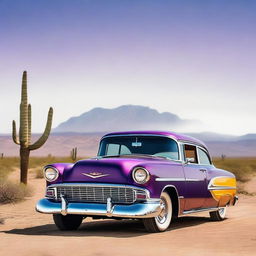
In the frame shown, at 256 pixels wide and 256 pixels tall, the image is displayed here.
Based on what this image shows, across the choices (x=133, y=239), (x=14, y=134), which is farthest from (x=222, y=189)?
(x=14, y=134)

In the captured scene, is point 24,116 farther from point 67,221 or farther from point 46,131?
point 67,221

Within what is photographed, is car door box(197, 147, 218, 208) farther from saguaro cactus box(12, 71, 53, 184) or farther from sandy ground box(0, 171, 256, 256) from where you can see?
saguaro cactus box(12, 71, 53, 184)

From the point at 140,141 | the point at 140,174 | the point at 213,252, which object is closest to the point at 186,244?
the point at 213,252

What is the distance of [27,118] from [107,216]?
48.3ft

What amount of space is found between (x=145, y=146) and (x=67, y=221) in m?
2.05

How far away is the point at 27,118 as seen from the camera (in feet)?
80.2

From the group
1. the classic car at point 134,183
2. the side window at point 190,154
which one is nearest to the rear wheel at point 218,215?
the classic car at point 134,183

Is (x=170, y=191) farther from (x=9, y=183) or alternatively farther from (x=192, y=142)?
(x=9, y=183)

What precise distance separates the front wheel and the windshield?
1.02 metres

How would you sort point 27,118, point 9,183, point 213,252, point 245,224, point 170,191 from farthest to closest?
point 27,118
point 9,183
point 245,224
point 170,191
point 213,252

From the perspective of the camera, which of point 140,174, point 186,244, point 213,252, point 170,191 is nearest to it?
point 213,252

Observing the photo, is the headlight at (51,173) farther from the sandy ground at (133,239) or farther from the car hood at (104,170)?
the sandy ground at (133,239)

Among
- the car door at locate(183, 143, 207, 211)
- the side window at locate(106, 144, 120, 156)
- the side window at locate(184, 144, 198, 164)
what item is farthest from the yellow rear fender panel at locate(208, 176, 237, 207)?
the side window at locate(106, 144, 120, 156)

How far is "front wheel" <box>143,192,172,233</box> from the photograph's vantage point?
1058cm
